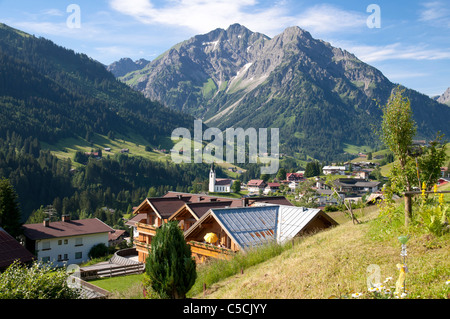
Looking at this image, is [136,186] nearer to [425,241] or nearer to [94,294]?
[94,294]

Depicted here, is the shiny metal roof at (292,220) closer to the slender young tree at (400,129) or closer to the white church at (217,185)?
the slender young tree at (400,129)

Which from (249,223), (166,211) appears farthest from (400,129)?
(166,211)

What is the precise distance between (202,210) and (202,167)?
521ft

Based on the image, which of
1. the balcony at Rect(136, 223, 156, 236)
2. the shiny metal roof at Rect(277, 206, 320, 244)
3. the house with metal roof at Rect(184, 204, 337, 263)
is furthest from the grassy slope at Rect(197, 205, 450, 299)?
the balcony at Rect(136, 223, 156, 236)

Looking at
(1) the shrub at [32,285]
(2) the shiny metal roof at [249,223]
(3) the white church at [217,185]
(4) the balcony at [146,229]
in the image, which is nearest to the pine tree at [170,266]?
(1) the shrub at [32,285]

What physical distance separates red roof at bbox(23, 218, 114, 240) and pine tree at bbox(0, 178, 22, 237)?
8.16 ft

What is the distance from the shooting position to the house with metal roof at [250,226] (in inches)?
736

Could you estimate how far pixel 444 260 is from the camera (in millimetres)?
8125

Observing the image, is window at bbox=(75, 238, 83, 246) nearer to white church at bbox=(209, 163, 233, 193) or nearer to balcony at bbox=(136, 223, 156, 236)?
balcony at bbox=(136, 223, 156, 236)

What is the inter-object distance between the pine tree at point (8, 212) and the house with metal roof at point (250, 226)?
2756 centimetres

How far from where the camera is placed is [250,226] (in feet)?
63.6
